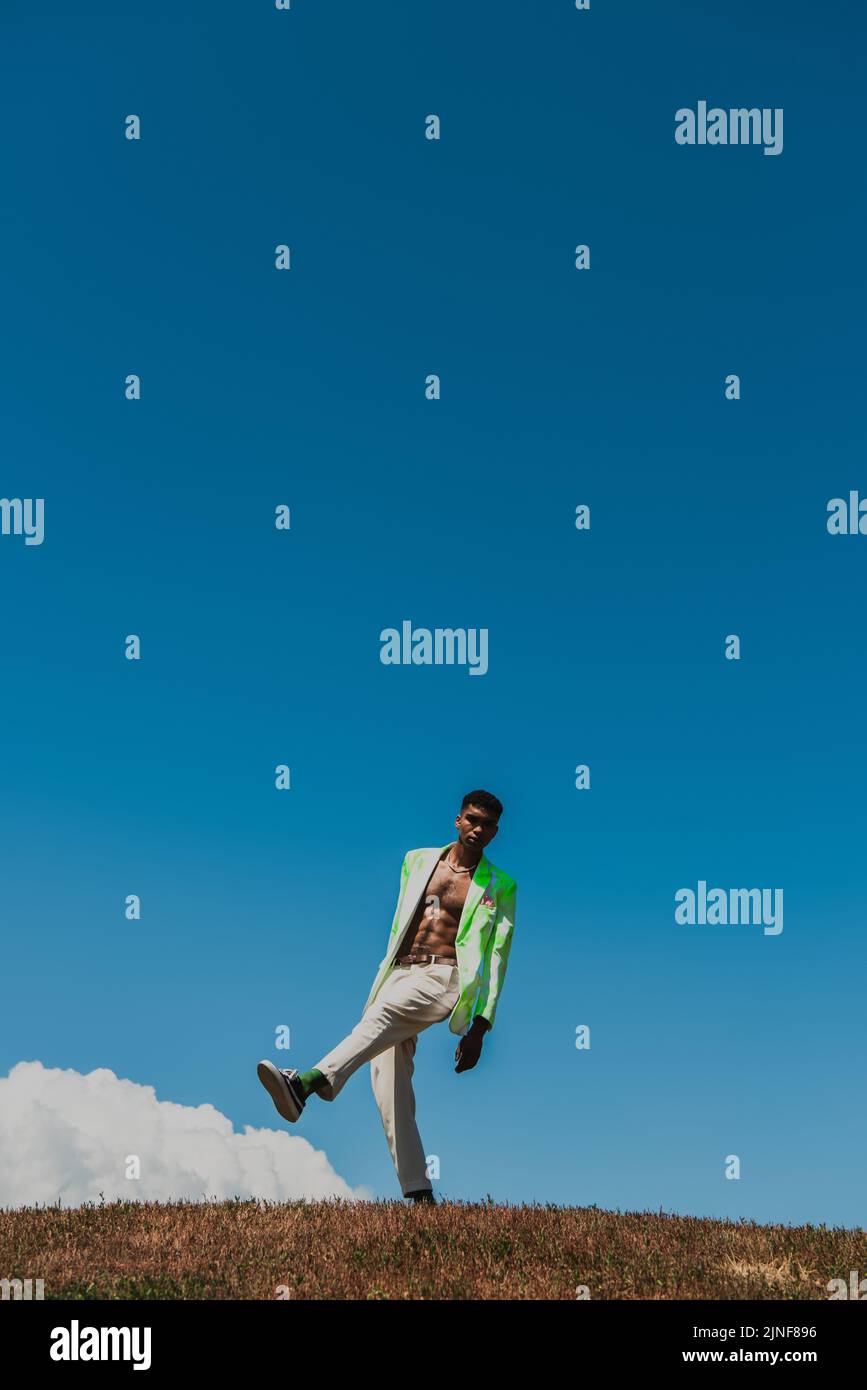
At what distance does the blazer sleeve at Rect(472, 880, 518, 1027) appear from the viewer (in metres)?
11.9

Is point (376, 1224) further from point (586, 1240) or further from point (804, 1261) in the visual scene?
point (804, 1261)

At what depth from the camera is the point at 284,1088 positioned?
1073cm

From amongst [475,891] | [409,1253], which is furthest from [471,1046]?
[409,1253]

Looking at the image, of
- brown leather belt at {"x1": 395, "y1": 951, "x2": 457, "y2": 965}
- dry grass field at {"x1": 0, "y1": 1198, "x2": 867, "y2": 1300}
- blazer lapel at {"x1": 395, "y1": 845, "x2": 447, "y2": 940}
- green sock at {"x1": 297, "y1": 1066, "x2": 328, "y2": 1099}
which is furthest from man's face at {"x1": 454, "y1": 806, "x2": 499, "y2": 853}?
dry grass field at {"x1": 0, "y1": 1198, "x2": 867, "y2": 1300}

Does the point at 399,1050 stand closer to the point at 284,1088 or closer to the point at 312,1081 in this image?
the point at 312,1081

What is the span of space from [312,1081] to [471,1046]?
1528 millimetres

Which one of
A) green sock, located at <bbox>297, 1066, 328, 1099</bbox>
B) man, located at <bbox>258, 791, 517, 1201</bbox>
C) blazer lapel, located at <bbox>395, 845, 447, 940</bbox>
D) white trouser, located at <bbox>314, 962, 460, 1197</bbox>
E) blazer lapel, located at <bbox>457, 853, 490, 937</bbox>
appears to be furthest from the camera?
blazer lapel, located at <bbox>395, 845, 447, 940</bbox>

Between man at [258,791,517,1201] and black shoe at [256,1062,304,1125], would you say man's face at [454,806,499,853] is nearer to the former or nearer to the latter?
man at [258,791,517,1201]

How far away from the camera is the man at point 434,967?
465 inches

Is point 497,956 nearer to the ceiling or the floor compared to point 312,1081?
nearer to the ceiling

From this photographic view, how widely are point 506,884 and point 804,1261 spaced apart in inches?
156

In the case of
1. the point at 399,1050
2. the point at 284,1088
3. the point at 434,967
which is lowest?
the point at 284,1088

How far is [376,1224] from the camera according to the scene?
35.9 ft

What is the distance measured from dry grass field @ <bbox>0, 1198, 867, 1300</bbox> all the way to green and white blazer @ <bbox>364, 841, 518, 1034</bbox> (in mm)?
1827
